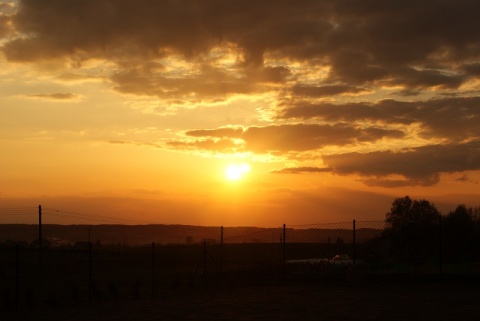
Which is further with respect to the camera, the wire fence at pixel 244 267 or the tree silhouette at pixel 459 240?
the tree silhouette at pixel 459 240

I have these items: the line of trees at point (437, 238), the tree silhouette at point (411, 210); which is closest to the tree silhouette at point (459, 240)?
the line of trees at point (437, 238)

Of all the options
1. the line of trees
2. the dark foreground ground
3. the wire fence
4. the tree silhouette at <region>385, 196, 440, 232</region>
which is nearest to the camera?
the dark foreground ground

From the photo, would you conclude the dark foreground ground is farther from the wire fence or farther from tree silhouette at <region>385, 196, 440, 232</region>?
tree silhouette at <region>385, 196, 440, 232</region>

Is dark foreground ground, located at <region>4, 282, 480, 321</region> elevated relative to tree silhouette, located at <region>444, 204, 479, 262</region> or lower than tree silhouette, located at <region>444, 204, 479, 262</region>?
lower

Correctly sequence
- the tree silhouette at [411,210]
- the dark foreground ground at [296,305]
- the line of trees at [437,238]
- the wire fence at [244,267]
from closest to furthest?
the dark foreground ground at [296,305]
the wire fence at [244,267]
the line of trees at [437,238]
the tree silhouette at [411,210]

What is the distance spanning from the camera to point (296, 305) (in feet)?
57.8

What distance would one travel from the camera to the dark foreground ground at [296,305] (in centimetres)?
1556

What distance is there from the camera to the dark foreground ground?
15.6m

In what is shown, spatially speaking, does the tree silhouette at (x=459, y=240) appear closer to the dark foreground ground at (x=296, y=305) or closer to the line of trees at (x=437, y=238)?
the line of trees at (x=437, y=238)

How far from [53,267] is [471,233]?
26602mm

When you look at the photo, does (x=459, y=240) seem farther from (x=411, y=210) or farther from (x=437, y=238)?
(x=411, y=210)

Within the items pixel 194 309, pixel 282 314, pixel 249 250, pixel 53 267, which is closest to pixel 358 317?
pixel 282 314

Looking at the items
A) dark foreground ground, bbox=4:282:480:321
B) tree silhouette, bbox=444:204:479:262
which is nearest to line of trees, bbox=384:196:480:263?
tree silhouette, bbox=444:204:479:262

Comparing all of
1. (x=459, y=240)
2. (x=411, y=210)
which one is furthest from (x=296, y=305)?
(x=411, y=210)
